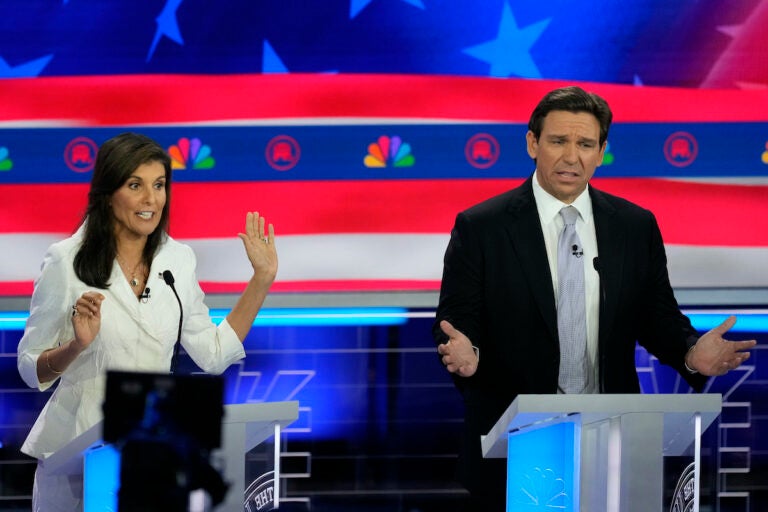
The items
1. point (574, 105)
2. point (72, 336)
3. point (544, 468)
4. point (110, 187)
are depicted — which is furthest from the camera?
point (574, 105)

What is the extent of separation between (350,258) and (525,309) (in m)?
1.67

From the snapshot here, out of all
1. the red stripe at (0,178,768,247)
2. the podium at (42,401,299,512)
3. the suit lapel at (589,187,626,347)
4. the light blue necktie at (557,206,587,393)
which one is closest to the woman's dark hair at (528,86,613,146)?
the suit lapel at (589,187,626,347)

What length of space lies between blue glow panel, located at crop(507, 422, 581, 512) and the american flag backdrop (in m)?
2.18

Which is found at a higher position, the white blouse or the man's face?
the man's face

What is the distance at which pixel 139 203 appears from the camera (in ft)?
9.66

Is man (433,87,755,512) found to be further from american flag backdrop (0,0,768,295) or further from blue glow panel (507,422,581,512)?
american flag backdrop (0,0,768,295)

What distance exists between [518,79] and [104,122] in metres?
1.58

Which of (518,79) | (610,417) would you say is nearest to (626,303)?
(610,417)

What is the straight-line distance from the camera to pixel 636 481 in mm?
2094

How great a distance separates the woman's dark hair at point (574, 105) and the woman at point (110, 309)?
36.1 inches

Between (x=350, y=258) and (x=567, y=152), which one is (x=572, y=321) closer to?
(x=567, y=152)

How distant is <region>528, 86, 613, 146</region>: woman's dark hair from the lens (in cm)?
310

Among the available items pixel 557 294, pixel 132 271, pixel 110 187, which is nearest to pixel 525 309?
pixel 557 294

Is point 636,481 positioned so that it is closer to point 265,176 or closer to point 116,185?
point 116,185
